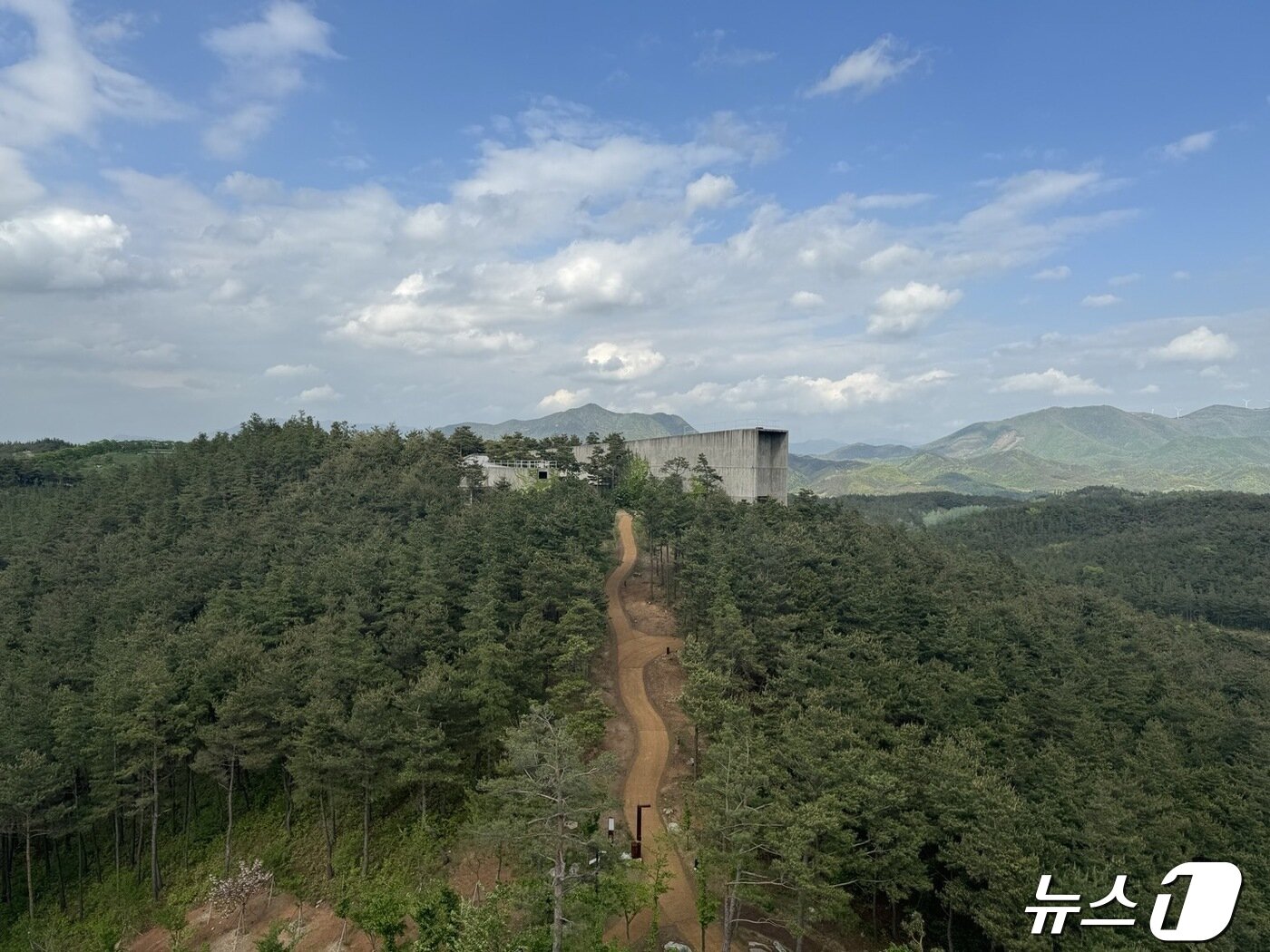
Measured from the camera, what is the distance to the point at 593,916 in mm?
15945

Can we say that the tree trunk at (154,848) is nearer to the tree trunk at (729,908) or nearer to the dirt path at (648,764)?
the dirt path at (648,764)

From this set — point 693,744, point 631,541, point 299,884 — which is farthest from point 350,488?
point 693,744

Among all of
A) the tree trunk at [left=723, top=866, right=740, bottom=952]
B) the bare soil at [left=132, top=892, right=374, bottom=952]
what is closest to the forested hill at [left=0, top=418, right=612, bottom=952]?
the bare soil at [left=132, top=892, right=374, bottom=952]

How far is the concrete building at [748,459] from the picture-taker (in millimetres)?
51438

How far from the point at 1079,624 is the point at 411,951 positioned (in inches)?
1931

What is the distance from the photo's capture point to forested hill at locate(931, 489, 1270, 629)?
351 ft

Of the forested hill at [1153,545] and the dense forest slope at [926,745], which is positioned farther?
the forested hill at [1153,545]

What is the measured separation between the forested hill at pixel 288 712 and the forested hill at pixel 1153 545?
83913 millimetres

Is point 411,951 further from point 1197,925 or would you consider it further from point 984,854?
point 1197,925

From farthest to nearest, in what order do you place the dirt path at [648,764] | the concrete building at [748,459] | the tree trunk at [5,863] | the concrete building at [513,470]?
the concrete building at [513,470] → the concrete building at [748,459] → the tree trunk at [5,863] → the dirt path at [648,764]

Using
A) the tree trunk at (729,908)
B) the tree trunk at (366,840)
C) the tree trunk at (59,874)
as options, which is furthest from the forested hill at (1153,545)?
the tree trunk at (59,874)

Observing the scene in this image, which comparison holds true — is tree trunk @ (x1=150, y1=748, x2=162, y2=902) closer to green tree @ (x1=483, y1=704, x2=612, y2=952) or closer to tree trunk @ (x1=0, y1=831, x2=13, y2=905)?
tree trunk @ (x1=0, y1=831, x2=13, y2=905)

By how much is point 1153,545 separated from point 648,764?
152m

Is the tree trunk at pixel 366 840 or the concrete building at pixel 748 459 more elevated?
the concrete building at pixel 748 459
